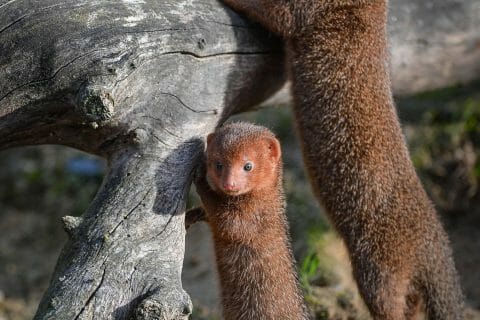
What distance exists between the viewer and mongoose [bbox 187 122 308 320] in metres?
3.85

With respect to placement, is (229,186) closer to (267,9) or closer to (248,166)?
(248,166)

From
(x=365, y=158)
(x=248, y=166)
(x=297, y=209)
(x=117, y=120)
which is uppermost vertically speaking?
(x=117, y=120)

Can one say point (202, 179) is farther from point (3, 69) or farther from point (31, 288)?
point (31, 288)

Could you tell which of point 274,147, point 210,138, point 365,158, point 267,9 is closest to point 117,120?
point 210,138

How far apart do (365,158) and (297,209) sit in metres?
1.97

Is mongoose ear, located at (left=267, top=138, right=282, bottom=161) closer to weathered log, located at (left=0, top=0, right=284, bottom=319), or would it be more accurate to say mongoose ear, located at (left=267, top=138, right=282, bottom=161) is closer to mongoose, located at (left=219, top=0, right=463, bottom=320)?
weathered log, located at (left=0, top=0, right=284, bottom=319)

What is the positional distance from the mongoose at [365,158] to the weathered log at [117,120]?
65 cm

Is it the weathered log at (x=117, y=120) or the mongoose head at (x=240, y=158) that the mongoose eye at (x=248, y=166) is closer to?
the mongoose head at (x=240, y=158)

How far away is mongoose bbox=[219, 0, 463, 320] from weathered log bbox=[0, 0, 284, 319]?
653mm

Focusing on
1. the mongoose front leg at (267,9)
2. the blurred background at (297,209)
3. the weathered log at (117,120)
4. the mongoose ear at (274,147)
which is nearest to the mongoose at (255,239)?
the mongoose ear at (274,147)

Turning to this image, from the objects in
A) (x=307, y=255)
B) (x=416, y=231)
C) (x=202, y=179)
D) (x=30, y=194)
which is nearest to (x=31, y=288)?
(x=30, y=194)

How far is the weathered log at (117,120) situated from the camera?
342 centimetres

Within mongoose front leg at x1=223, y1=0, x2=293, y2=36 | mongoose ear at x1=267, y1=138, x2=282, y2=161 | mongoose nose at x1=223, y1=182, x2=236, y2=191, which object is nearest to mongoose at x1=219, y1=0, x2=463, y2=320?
mongoose front leg at x1=223, y1=0, x2=293, y2=36

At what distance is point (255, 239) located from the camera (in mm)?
3941
